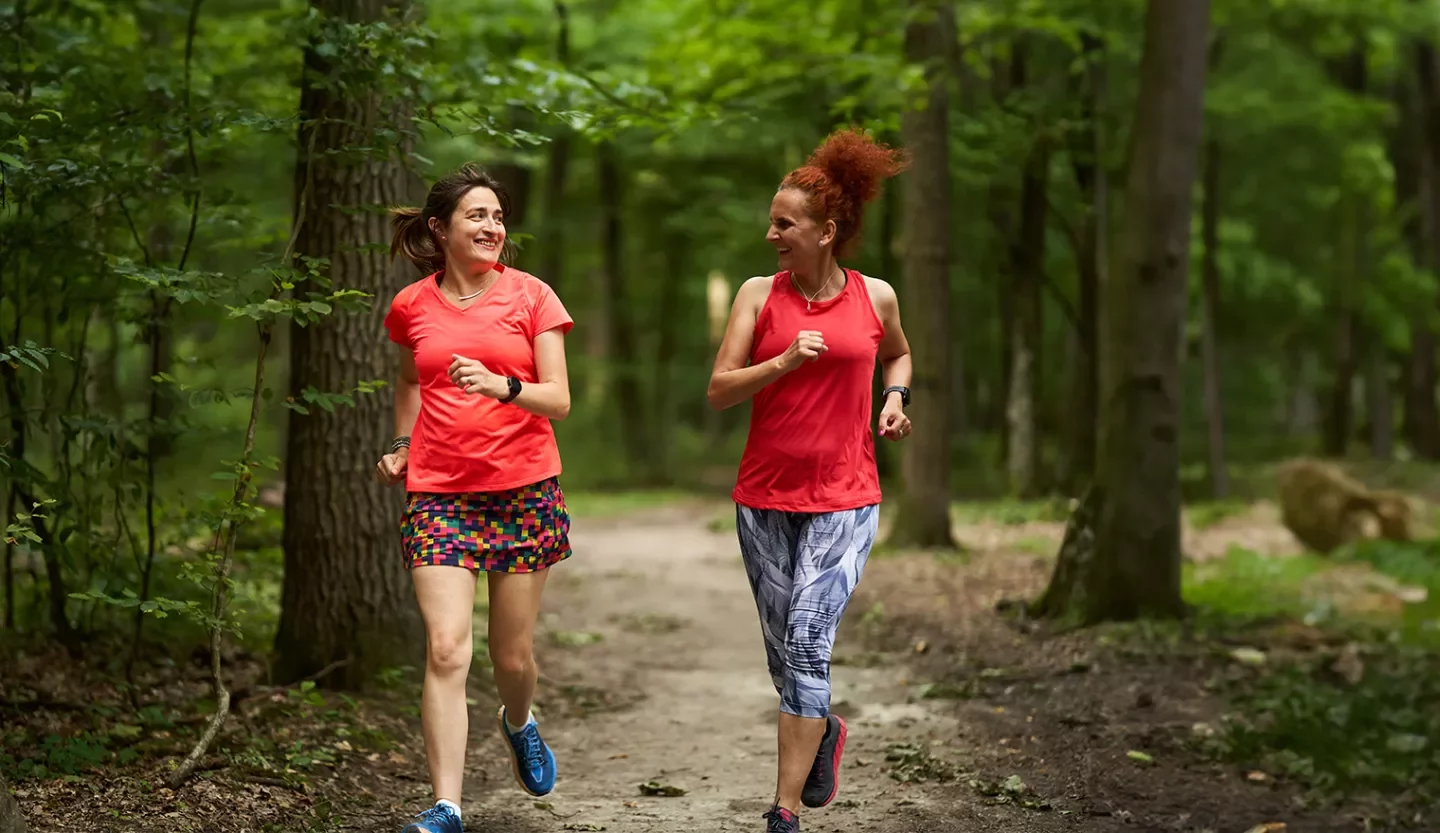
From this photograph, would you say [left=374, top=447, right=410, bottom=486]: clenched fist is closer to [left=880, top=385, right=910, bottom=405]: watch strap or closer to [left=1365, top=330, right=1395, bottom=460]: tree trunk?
[left=880, top=385, right=910, bottom=405]: watch strap

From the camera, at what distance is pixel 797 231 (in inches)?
183

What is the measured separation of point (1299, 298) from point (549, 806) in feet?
86.7

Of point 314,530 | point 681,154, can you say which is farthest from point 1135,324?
point 681,154

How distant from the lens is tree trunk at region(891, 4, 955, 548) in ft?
45.5

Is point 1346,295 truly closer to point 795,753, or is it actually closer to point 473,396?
point 795,753

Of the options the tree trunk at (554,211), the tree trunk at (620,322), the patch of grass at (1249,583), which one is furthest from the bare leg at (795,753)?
the tree trunk at (554,211)

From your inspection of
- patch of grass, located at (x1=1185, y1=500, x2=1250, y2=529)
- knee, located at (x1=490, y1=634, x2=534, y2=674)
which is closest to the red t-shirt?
knee, located at (x1=490, y1=634, x2=534, y2=674)

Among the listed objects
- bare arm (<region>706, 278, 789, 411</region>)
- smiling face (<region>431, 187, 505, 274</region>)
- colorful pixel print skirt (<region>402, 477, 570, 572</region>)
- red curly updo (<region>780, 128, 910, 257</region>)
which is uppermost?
red curly updo (<region>780, 128, 910, 257</region>)

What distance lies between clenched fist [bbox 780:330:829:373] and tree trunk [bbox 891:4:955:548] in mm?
9616

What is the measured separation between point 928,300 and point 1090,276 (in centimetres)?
520

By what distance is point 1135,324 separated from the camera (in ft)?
30.2

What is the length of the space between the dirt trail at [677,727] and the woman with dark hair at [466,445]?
3.01ft

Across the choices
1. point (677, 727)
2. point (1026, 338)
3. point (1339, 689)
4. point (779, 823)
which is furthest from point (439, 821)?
point (1026, 338)

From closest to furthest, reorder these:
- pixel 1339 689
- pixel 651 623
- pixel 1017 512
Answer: pixel 1339 689 → pixel 651 623 → pixel 1017 512
